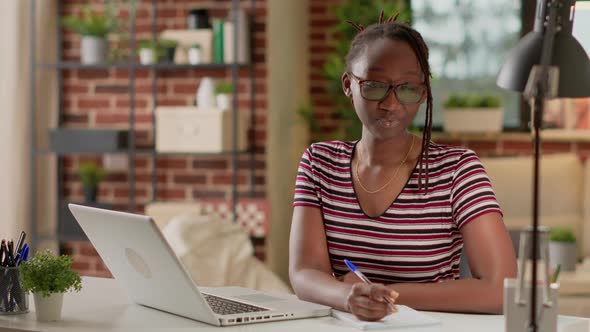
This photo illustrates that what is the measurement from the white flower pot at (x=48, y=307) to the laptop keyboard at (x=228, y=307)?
29 cm

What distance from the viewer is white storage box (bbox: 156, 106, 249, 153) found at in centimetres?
468

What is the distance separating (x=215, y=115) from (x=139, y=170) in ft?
2.27

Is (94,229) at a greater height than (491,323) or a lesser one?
greater

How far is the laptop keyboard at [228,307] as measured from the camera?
179cm

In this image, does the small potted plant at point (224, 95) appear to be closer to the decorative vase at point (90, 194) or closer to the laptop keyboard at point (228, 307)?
the decorative vase at point (90, 194)

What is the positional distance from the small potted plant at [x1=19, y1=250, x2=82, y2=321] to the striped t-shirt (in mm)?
650

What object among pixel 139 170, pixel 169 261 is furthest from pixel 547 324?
pixel 139 170

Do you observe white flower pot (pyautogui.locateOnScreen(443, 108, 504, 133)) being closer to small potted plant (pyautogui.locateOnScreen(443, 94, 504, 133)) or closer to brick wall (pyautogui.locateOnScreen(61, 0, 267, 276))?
small potted plant (pyautogui.locateOnScreen(443, 94, 504, 133))

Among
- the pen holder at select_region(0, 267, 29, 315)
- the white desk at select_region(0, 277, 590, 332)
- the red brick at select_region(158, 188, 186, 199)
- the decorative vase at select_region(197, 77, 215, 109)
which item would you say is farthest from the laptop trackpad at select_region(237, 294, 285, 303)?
the red brick at select_region(158, 188, 186, 199)

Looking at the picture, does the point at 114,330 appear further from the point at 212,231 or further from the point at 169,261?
the point at 212,231

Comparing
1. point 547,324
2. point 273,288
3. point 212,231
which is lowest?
point 273,288

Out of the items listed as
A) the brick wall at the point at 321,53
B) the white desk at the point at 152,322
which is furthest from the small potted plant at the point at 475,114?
the white desk at the point at 152,322

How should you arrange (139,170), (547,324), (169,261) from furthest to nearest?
(139,170)
(169,261)
(547,324)

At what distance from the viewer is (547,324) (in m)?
1.50
